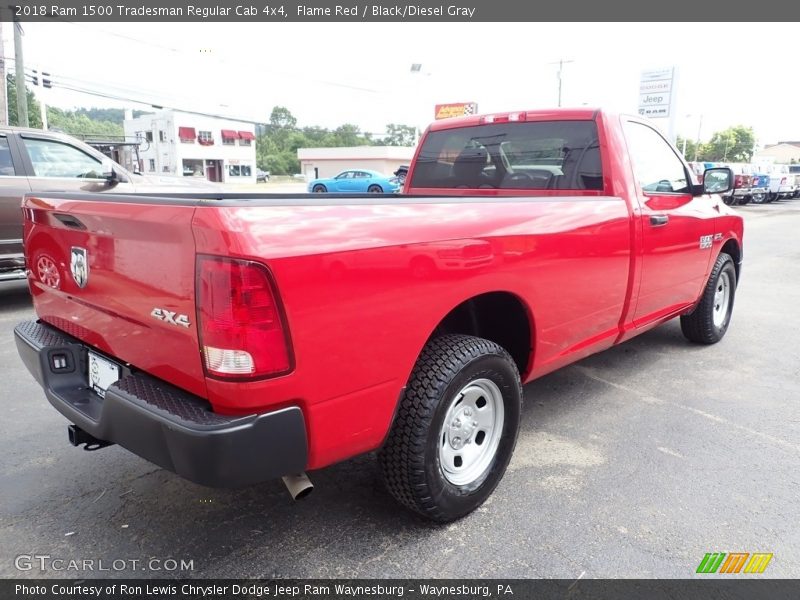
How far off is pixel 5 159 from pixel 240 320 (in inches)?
234

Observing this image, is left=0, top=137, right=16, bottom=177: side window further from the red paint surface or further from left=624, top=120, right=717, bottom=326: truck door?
left=624, top=120, right=717, bottom=326: truck door

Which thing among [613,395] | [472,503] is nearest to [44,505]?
[472,503]

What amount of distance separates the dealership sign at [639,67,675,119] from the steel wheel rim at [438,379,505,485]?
2595 centimetres

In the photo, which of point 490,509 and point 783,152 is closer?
Answer: point 490,509

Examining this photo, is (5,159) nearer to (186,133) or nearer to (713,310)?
(713,310)

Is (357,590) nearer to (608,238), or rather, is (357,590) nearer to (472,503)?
(472,503)

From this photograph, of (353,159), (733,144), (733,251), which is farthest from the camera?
(733,144)

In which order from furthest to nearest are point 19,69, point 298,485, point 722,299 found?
1. point 19,69
2. point 722,299
3. point 298,485

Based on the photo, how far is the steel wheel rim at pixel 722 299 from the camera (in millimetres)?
5285

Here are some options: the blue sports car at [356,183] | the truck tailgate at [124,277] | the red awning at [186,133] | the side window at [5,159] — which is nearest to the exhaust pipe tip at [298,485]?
the truck tailgate at [124,277]

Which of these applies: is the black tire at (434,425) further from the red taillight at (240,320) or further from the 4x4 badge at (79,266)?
the 4x4 badge at (79,266)

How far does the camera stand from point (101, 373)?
2424 millimetres

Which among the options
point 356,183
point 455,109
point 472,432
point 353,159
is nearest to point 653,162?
point 472,432

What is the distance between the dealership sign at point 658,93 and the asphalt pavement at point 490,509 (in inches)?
983
